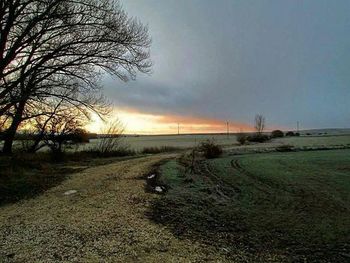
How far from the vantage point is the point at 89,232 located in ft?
30.6

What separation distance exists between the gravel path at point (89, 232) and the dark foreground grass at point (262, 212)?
31.0 inches

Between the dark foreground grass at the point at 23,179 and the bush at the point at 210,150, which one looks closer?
the dark foreground grass at the point at 23,179

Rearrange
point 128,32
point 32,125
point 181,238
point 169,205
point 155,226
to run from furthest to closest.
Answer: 1. point 32,125
2. point 128,32
3. point 169,205
4. point 155,226
5. point 181,238

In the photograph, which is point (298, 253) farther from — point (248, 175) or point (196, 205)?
point (248, 175)

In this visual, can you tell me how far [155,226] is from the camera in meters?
10.1

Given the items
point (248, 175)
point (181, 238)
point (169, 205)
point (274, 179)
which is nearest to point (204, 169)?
point (248, 175)

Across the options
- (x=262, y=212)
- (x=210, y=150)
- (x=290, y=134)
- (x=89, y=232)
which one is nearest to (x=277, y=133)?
(x=290, y=134)

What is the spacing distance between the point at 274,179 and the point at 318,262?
401 inches

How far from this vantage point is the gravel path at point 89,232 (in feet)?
26.0

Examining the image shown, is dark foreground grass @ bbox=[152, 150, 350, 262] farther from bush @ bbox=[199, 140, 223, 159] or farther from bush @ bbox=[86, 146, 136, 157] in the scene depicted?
bush @ bbox=[86, 146, 136, 157]

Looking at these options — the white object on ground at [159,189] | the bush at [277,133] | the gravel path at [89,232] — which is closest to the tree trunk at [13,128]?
the gravel path at [89,232]

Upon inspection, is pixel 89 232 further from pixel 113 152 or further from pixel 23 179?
pixel 113 152

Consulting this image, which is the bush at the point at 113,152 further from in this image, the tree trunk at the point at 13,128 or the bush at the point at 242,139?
the bush at the point at 242,139

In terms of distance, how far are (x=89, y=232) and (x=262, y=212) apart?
578 centimetres
